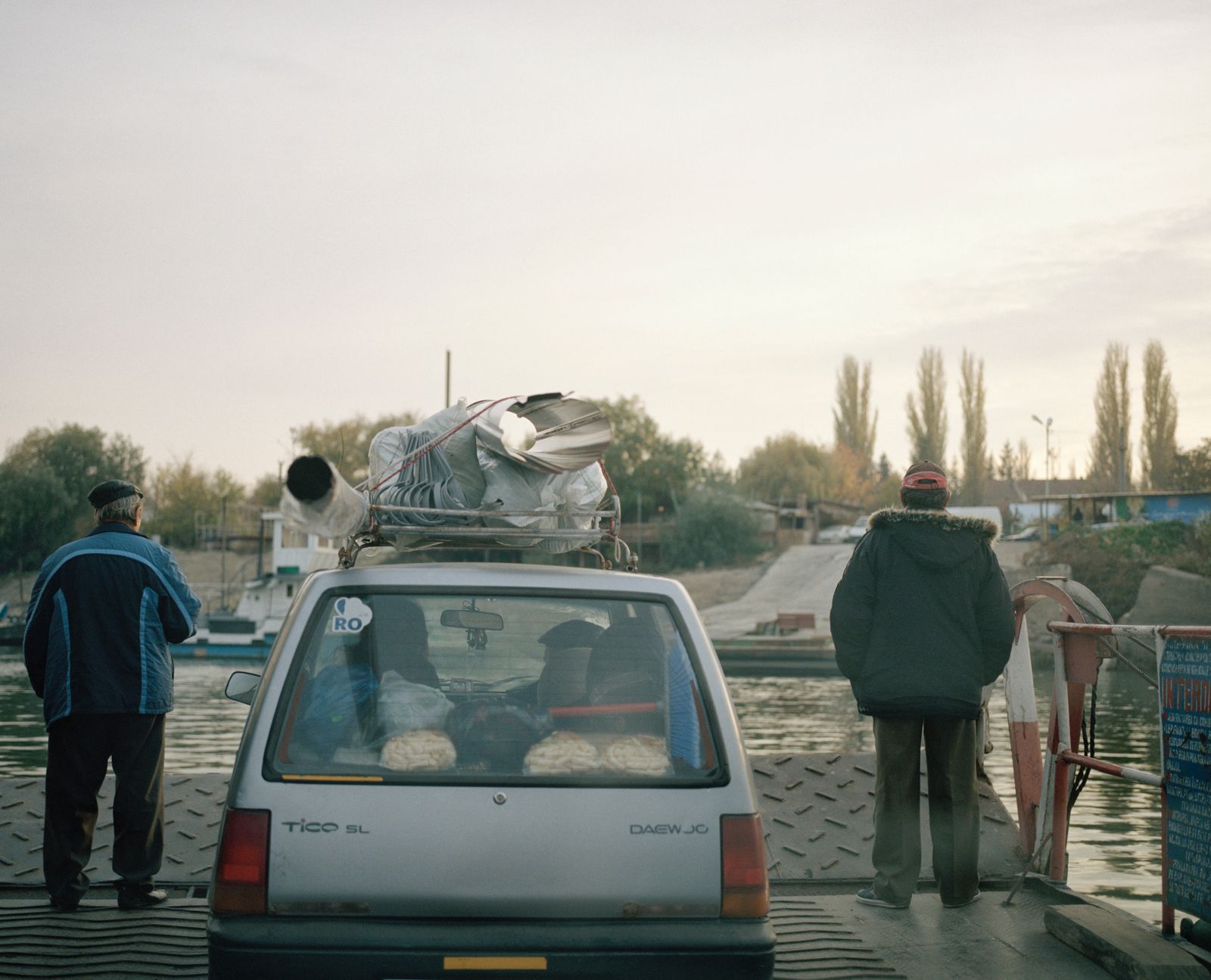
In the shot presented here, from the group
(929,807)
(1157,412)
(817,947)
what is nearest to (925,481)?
(929,807)

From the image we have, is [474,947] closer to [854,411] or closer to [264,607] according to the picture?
[264,607]

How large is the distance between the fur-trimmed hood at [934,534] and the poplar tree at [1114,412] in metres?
83.4

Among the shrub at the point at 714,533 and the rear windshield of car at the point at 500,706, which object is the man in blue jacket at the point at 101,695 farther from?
the shrub at the point at 714,533

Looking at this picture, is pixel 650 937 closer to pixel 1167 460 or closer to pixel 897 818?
pixel 897 818

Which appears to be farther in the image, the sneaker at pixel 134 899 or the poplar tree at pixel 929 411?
the poplar tree at pixel 929 411

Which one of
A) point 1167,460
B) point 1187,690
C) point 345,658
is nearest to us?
point 345,658

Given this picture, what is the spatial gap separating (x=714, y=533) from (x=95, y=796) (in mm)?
72442

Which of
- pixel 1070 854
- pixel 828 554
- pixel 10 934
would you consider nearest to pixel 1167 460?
pixel 828 554

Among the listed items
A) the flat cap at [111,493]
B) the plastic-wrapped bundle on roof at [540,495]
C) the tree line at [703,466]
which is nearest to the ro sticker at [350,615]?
the plastic-wrapped bundle on roof at [540,495]

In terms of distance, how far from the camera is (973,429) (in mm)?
Answer: 99688

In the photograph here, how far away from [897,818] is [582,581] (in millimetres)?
2680

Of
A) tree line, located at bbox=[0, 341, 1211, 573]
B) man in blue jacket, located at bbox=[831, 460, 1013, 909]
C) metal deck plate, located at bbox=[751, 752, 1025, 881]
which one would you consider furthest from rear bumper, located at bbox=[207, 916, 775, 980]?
tree line, located at bbox=[0, 341, 1211, 573]

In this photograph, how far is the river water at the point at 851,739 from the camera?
8.87 m

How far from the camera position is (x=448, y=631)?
13.7ft
